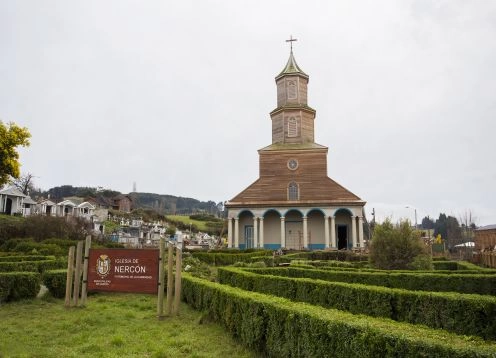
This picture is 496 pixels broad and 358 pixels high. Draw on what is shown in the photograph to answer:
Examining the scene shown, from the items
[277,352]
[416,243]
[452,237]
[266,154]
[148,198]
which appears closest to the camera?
[277,352]

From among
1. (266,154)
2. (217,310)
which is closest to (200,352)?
(217,310)

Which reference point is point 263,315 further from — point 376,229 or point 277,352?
point 376,229

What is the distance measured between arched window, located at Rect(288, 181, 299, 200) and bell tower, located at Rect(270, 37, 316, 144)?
5.25 meters

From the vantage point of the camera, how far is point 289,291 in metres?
10.7

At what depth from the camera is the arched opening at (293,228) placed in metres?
41.7

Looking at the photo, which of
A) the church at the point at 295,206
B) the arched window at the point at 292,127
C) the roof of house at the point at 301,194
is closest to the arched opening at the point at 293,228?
the church at the point at 295,206

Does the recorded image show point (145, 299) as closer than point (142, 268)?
No

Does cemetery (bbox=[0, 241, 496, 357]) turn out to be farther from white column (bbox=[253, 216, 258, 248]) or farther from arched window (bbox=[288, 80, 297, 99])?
arched window (bbox=[288, 80, 297, 99])

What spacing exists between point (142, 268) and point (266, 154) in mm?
33060

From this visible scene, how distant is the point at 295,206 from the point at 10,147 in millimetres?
25789

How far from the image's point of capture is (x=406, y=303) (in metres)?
8.17

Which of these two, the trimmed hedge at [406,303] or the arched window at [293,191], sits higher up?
the arched window at [293,191]

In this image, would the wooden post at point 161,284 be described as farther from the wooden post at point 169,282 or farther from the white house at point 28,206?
the white house at point 28,206

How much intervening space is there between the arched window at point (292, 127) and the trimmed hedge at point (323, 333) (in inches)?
1454
